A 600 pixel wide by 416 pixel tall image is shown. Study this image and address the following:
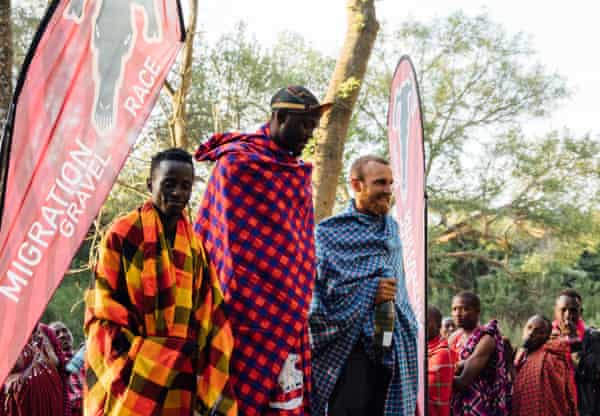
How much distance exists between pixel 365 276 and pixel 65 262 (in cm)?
185

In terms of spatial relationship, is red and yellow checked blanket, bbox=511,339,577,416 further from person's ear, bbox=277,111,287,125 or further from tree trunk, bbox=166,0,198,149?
tree trunk, bbox=166,0,198,149

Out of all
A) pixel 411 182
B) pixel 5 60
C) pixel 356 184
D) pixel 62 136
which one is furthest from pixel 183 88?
pixel 62 136

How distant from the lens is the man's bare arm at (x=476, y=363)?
5.97 metres

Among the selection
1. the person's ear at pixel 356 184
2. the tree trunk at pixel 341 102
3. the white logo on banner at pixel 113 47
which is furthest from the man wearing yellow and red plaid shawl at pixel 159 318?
the tree trunk at pixel 341 102

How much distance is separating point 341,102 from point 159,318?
6.07 meters

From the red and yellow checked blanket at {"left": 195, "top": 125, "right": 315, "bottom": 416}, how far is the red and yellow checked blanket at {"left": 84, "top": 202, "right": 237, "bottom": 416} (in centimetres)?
23

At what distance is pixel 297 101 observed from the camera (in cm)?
388

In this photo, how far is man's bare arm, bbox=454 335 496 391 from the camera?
5971 millimetres

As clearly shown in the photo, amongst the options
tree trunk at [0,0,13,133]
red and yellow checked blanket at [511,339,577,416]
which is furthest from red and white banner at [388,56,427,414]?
red and yellow checked blanket at [511,339,577,416]

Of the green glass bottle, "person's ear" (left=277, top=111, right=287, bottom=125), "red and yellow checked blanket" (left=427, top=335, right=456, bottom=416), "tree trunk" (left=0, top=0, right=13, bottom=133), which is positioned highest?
"tree trunk" (left=0, top=0, right=13, bottom=133)

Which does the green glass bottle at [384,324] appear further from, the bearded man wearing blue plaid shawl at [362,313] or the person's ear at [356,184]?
the person's ear at [356,184]

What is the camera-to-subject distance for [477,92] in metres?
20.9

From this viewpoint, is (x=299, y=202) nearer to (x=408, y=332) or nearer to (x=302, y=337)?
(x=302, y=337)

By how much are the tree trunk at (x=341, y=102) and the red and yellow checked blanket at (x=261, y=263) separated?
500cm
